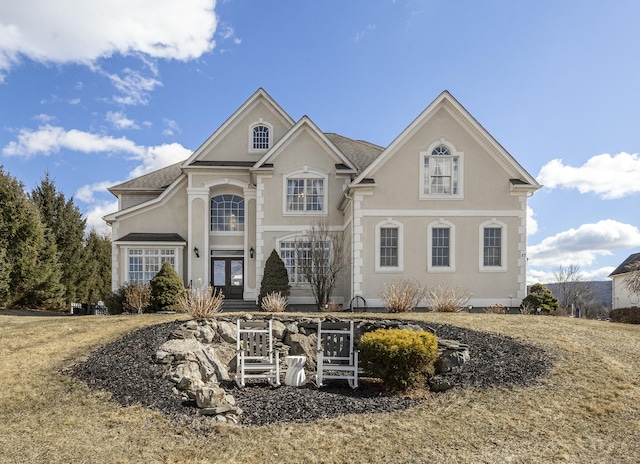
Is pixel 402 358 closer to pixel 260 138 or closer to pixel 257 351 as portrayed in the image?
pixel 257 351

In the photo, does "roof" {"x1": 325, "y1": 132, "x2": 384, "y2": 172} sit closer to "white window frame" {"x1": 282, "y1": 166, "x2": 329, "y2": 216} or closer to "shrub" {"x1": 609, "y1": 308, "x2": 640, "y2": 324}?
"white window frame" {"x1": 282, "y1": 166, "x2": 329, "y2": 216}

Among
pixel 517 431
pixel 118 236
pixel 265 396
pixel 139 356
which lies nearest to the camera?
pixel 517 431

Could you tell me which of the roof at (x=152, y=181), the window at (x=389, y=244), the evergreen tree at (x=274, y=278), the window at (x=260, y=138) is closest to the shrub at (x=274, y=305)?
the evergreen tree at (x=274, y=278)

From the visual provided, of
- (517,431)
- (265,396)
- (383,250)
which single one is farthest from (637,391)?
(383,250)

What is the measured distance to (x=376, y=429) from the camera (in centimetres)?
602

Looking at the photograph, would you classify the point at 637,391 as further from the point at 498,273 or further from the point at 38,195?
the point at 38,195

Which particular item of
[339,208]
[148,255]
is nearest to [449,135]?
[339,208]

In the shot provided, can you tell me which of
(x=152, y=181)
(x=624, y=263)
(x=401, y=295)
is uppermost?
(x=152, y=181)

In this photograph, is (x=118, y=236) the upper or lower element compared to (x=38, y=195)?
lower

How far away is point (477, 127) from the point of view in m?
16.9

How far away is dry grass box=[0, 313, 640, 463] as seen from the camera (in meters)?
5.28

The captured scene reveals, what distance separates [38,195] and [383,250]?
66.9ft

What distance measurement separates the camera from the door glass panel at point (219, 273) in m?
20.6

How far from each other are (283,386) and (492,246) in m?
11.3
